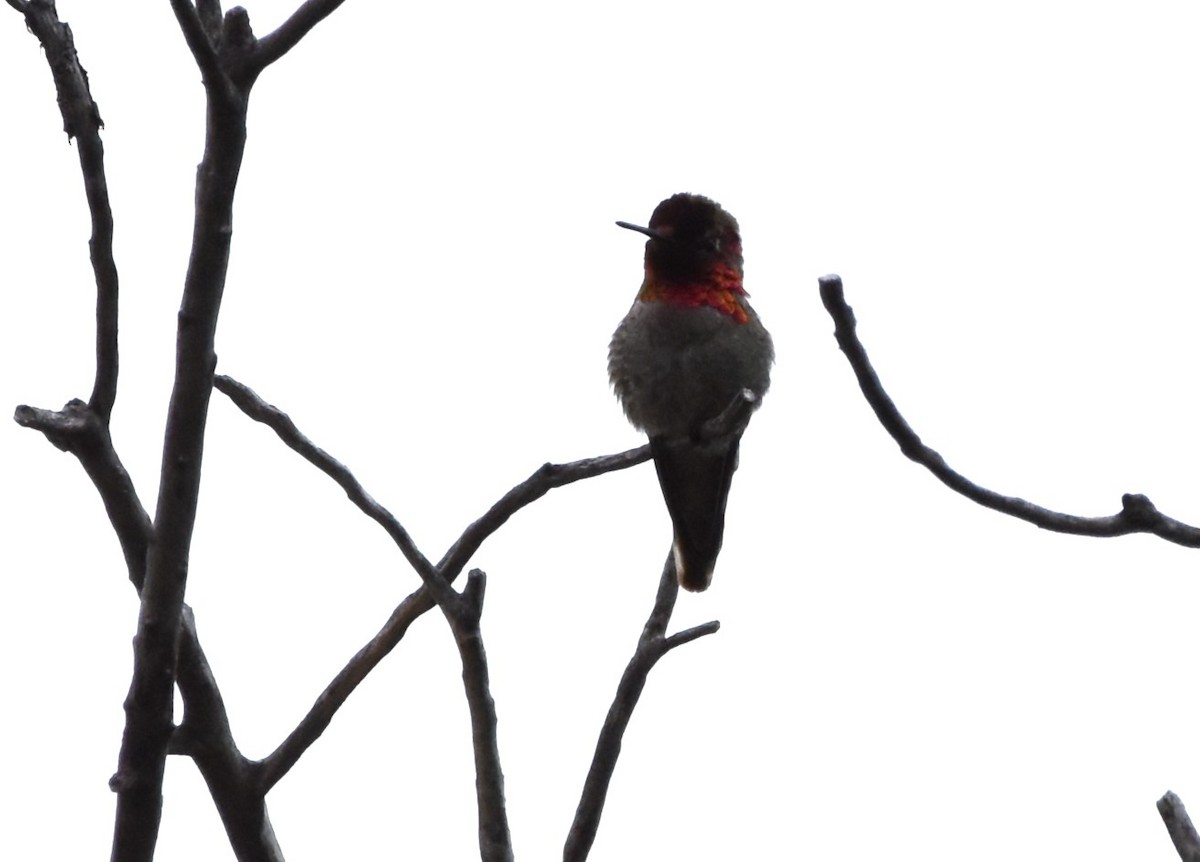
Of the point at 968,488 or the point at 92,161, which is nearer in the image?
the point at 968,488

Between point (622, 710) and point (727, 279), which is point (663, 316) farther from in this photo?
point (622, 710)

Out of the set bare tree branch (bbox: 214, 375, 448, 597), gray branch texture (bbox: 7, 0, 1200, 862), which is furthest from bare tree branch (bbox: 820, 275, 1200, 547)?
bare tree branch (bbox: 214, 375, 448, 597)

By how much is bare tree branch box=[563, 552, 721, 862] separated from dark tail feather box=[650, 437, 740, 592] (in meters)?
2.19

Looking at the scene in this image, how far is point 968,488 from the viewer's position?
94.3 inches

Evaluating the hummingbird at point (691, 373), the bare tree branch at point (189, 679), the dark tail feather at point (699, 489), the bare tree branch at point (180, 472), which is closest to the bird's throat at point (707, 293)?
the hummingbird at point (691, 373)

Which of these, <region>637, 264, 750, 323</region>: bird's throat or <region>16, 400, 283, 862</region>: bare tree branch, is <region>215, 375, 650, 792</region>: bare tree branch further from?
<region>637, 264, 750, 323</region>: bird's throat

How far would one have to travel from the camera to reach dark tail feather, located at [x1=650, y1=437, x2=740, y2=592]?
594 cm

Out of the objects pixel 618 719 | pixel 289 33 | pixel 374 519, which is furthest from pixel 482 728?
pixel 289 33

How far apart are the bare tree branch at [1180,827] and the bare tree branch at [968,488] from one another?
24.7 inches

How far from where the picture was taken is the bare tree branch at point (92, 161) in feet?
9.09

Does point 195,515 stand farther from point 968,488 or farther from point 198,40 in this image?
point 968,488

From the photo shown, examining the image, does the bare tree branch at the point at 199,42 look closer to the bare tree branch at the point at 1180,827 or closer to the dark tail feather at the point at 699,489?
the bare tree branch at the point at 1180,827

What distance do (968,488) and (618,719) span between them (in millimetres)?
1327

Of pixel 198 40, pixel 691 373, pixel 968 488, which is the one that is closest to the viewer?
→ pixel 968 488
